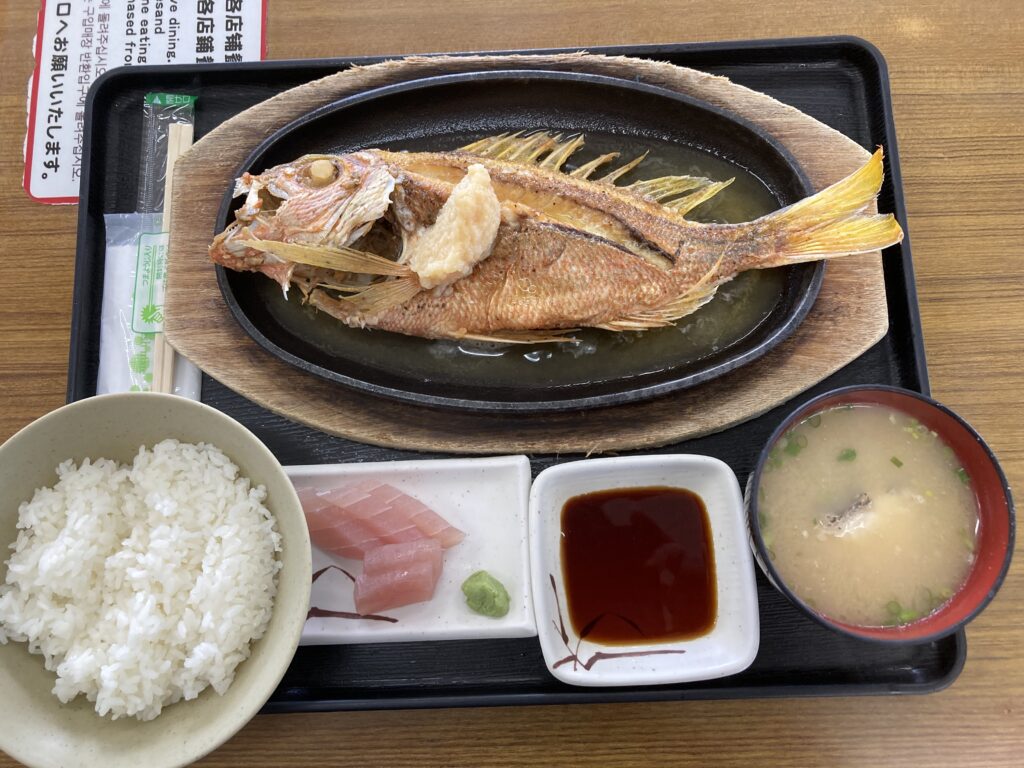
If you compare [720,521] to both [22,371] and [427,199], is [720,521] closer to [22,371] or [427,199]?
[427,199]

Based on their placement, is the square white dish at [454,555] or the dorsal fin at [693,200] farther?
the dorsal fin at [693,200]

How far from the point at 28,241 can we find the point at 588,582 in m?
2.06

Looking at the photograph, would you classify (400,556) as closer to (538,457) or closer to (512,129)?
(538,457)

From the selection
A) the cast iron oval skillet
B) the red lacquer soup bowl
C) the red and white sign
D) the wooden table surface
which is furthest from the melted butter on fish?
the red and white sign

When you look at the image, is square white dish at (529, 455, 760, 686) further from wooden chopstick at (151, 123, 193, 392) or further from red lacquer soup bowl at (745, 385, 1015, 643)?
wooden chopstick at (151, 123, 193, 392)

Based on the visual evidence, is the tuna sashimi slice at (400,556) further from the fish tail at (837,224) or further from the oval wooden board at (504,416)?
the fish tail at (837,224)

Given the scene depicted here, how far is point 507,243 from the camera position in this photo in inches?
74.3

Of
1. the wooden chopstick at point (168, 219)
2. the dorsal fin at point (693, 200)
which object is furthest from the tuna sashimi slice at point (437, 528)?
the dorsal fin at point (693, 200)

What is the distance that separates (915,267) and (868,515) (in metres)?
0.91

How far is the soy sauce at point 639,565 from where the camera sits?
1653 millimetres

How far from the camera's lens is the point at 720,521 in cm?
169

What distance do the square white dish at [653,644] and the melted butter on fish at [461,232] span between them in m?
0.61

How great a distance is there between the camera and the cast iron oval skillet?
1838 mm

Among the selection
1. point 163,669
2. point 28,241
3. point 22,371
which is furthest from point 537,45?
point 163,669
